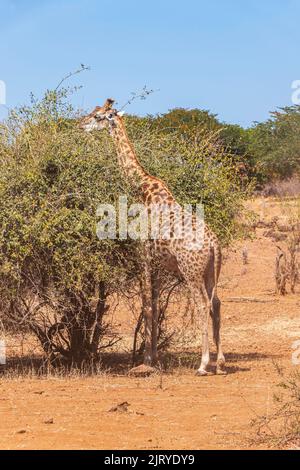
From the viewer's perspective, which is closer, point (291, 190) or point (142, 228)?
point (142, 228)

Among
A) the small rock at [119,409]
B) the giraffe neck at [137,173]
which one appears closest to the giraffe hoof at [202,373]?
the giraffe neck at [137,173]

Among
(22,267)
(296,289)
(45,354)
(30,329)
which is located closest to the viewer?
(22,267)

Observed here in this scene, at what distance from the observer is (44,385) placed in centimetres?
1073

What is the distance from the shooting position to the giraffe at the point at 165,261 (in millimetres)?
11562

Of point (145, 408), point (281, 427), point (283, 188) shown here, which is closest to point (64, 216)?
point (145, 408)

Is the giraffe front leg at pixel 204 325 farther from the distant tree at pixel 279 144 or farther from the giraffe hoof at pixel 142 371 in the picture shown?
the distant tree at pixel 279 144

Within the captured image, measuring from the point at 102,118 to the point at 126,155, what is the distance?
25.1 inches

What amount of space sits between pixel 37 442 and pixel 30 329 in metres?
4.54

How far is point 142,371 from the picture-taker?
1152 centimetres

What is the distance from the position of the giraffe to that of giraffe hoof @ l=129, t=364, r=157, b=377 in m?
0.32

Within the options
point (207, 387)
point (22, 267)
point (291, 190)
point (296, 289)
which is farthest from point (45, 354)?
point (291, 190)

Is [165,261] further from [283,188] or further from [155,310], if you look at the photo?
[283,188]
